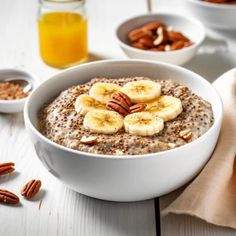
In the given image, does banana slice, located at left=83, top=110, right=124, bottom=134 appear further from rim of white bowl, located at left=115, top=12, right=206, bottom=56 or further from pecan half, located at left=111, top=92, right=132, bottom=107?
rim of white bowl, located at left=115, top=12, right=206, bottom=56

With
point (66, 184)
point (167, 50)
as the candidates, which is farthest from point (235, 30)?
point (66, 184)

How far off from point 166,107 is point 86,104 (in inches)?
9.0

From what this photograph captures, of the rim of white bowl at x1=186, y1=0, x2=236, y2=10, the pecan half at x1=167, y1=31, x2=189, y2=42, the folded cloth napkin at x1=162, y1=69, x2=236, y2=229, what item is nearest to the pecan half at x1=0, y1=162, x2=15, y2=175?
the folded cloth napkin at x1=162, y1=69, x2=236, y2=229

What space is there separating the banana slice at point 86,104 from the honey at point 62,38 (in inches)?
28.1

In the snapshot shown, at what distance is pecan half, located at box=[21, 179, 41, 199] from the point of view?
1641 millimetres

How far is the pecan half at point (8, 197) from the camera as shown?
161 centimetres

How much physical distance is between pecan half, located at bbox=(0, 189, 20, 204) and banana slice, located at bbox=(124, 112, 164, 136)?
1.19ft

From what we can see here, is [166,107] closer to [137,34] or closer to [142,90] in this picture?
[142,90]

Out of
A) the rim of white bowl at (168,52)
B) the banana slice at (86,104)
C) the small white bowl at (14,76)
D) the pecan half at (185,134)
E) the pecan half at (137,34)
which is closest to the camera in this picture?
the pecan half at (185,134)

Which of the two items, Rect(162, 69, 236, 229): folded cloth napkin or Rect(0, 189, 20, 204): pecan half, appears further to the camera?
Rect(0, 189, 20, 204): pecan half

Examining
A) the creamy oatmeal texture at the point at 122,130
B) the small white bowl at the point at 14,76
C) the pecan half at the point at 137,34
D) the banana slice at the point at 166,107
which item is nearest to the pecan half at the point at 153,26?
the pecan half at the point at 137,34

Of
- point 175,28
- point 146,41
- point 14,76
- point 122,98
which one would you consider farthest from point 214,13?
point 122,98

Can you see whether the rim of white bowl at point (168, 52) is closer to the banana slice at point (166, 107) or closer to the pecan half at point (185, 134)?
the banana slice at point (166, 107)

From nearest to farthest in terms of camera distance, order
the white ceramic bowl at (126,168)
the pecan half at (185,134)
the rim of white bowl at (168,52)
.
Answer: the white ceramic bowl at (126,168) → the pecan half at (185,134) → the rim of white bowl at (168,52)
